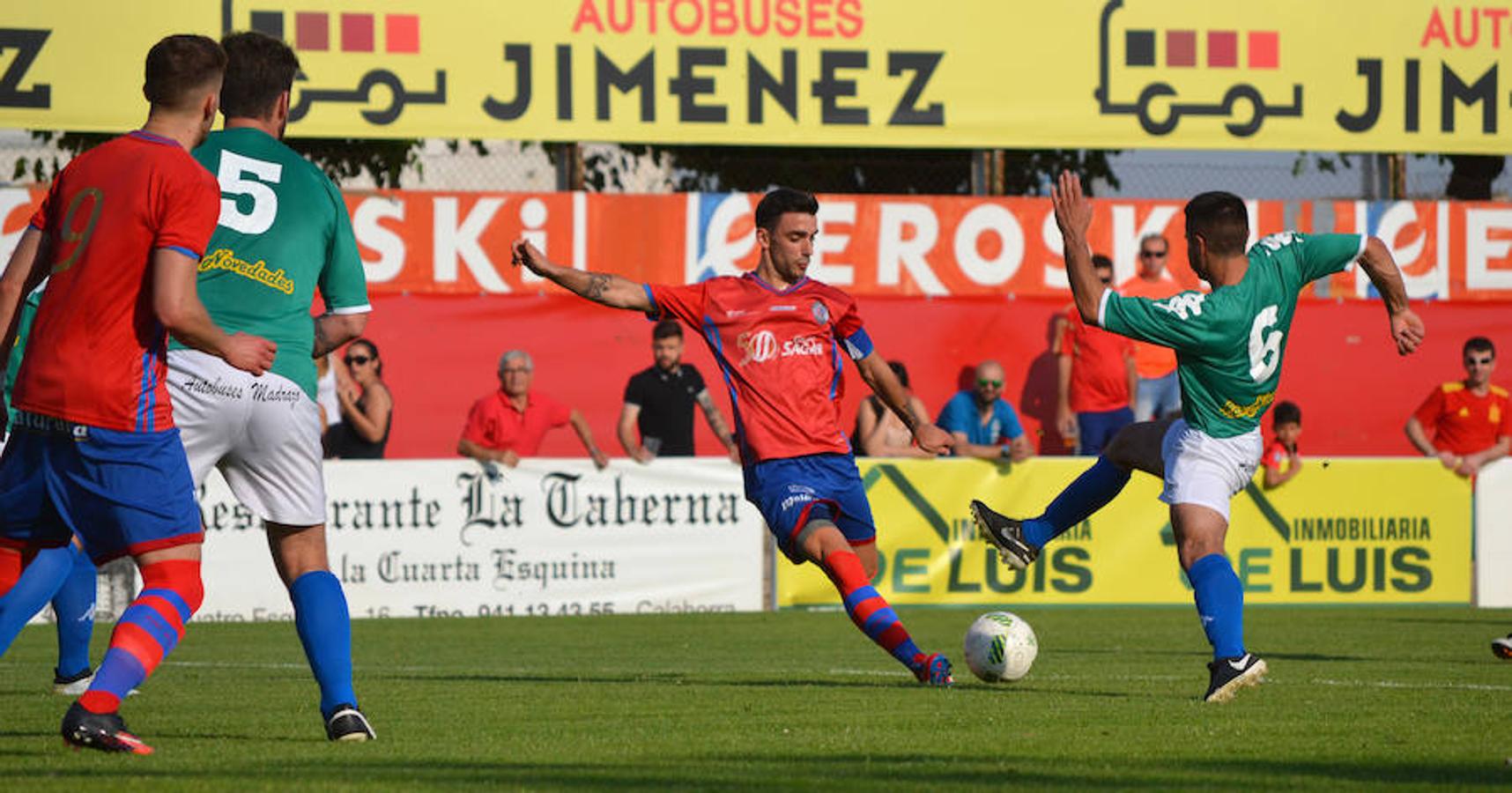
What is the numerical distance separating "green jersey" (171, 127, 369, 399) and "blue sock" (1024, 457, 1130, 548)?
3.73 m

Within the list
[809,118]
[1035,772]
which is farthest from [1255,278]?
[809,118]

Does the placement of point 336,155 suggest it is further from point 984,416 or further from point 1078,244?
point 1078,244

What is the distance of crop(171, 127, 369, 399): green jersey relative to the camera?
6.59m

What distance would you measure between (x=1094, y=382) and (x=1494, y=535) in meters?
3.39

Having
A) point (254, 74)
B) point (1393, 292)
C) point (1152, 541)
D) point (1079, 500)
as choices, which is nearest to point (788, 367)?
point (1079, 500)

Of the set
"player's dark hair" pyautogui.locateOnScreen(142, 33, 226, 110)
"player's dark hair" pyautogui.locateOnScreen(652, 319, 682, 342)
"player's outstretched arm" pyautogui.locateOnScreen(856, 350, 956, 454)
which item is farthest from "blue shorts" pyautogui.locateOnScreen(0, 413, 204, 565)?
"player's dark hair" pyautogui.locateOnScreen(652, 319, 682, 342)

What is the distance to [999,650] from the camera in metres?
9.09

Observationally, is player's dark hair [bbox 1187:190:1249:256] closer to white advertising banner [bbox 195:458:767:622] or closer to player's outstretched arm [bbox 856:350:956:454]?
player's outstretched arm [bbox 856:350:956:454]

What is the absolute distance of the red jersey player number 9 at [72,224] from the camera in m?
5.99

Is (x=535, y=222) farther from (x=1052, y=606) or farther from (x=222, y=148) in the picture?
(x=222, y=148)

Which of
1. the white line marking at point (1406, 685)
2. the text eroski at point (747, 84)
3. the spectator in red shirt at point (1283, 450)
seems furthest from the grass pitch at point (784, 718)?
the text eroski at point (747, 84)

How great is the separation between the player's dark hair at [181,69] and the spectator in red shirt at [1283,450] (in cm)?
1231

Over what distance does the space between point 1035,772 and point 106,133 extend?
1549cm

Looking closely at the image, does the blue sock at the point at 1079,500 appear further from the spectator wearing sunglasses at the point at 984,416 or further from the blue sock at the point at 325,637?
the spectator wearing sunglasses at the point at 984,416
